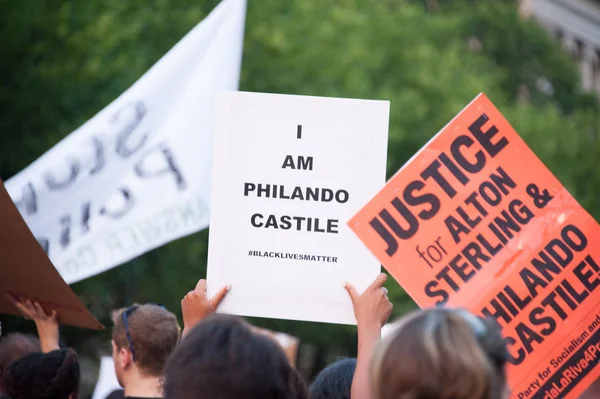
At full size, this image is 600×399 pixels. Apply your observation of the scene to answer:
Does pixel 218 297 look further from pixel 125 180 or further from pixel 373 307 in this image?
pixel 125 180

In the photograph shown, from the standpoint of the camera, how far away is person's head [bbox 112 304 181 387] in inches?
A: 162

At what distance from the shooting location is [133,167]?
303 inches

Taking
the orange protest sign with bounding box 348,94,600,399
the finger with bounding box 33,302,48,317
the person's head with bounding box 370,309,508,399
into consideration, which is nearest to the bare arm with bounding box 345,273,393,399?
the orange protest sign with bounding box 348,94,600,399

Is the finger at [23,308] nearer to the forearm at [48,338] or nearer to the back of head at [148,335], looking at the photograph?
the forearm at [48,338]

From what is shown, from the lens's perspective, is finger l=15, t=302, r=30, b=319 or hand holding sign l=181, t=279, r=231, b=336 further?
finger l=15, t=302, r=30, b=319

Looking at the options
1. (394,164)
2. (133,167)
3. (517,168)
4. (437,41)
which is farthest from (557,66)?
(517,168)

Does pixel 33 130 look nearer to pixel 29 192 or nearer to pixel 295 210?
pixel 29 192

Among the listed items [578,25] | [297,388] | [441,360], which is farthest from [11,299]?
[578,25]

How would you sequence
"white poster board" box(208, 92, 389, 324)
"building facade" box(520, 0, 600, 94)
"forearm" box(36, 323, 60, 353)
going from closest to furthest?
"white poster board" box(208, 92, 389, 324)
"forearm" box(36, 323, 60, 353)
"building facade" box(520, 0, 600, 94)

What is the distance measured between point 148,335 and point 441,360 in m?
1.88

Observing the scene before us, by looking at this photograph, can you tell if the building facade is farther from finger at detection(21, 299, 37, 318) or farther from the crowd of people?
the crowd of people

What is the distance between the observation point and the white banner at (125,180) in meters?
7.43

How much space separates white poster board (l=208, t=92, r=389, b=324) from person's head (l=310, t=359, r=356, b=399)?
25cm

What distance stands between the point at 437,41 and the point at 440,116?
3.21m
